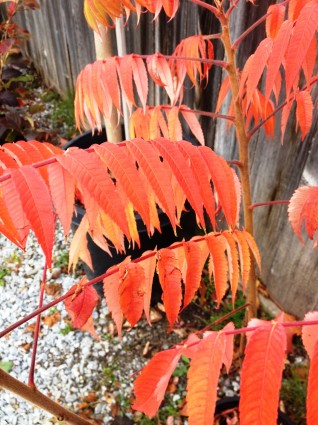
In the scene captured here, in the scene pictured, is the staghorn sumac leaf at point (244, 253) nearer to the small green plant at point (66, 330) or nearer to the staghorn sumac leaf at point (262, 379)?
the staghorn sumac leaf at point (262, 379)

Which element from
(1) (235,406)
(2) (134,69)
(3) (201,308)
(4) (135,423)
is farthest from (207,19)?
(4) (135,423)

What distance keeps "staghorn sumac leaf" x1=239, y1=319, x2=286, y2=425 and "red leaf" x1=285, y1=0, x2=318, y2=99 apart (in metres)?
0.53

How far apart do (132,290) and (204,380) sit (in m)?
0.34

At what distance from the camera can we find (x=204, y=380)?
0.63m

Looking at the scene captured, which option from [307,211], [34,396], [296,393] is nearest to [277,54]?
[307,211]

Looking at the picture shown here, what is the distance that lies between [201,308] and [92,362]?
752 millimetres

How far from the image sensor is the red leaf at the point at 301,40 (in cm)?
81

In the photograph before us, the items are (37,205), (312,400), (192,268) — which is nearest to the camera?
(312,400)

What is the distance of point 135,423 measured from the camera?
1.97m

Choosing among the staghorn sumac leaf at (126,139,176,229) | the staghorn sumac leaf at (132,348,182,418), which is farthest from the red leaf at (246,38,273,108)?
the staghorn sumac leaf at (132,348,182,418)

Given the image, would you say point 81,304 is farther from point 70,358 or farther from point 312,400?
point 70,358

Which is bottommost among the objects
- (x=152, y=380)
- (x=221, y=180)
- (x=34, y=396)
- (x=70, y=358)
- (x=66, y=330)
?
(x=70, y=358)

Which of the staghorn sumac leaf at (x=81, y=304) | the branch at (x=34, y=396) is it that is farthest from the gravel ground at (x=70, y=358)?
the staghorn sumac leaf at (x=81, y=304)

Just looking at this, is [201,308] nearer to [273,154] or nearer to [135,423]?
[135,423]
